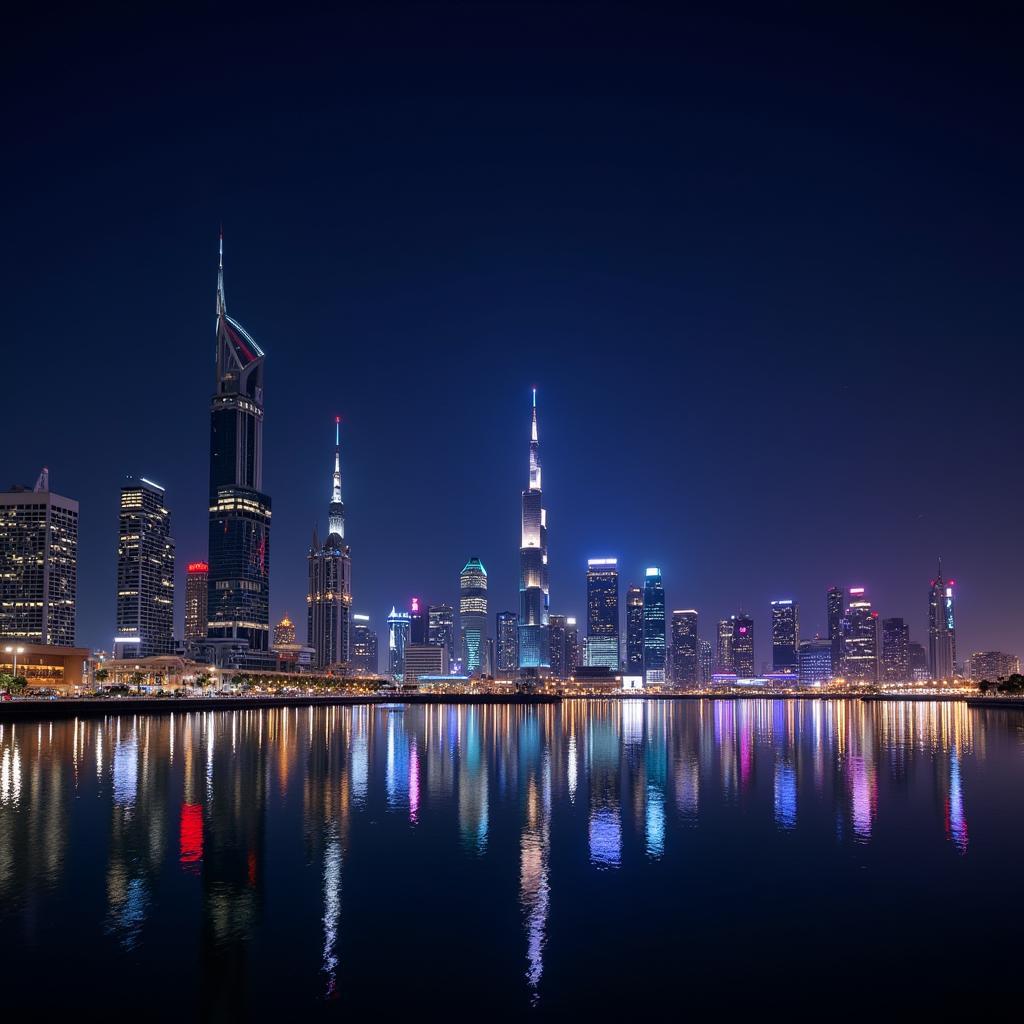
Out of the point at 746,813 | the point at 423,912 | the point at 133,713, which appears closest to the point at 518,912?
the point at 423,912

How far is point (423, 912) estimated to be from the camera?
2417 cm

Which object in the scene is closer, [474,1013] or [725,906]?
[474,1013]

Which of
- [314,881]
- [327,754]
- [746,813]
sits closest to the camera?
[314,881]

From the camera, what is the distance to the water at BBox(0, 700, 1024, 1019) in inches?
738

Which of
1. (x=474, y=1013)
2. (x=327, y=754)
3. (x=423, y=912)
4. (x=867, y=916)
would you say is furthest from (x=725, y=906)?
(x=327, y=754)

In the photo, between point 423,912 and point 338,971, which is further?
Answer: point 423,912

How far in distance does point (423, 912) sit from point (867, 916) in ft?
37.7

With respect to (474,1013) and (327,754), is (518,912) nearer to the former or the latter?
(474,1013)

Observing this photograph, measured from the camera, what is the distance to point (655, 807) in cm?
4081

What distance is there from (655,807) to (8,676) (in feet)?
417

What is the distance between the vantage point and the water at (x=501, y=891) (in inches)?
738

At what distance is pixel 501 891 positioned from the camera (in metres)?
26.2

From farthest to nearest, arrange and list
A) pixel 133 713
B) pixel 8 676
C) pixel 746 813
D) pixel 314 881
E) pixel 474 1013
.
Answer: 1. pixel 8 676
2. pixel 133 713
3. pixel 746 813
4. pixel 314 881
5. pixel 474 1013

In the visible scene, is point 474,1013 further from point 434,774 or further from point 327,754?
point 327,754
